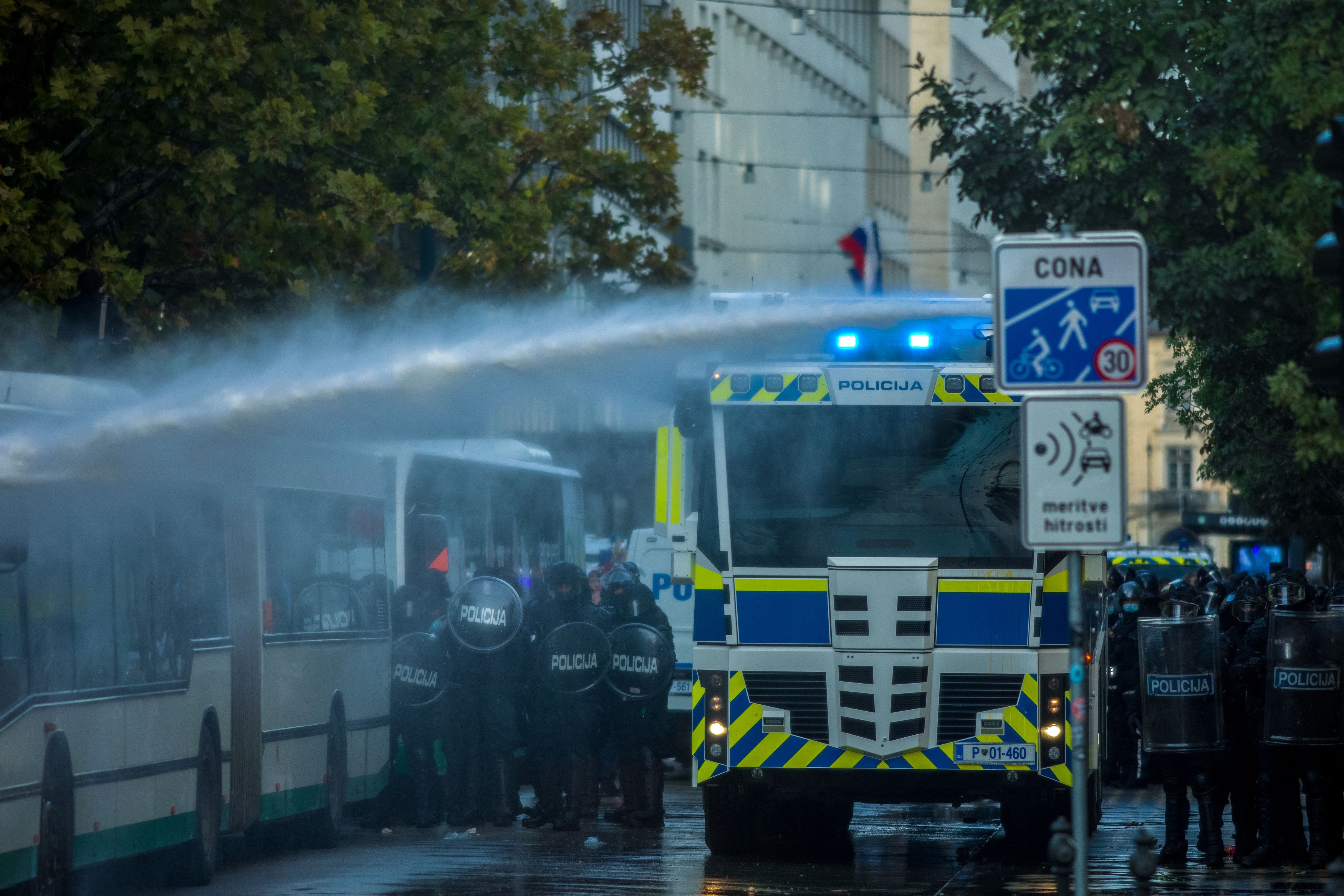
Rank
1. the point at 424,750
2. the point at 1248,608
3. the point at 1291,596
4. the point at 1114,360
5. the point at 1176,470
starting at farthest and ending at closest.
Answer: the point at 1176,470, the point at 424,750, the point at 1248,608, the point at 1291,596, the point at 1114,360

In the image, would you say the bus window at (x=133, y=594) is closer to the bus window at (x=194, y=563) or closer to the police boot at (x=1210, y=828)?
the bus window at (x=194, y=563)

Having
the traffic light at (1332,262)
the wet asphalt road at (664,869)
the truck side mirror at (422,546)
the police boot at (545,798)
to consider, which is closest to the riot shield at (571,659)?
the police boot at (545,798)

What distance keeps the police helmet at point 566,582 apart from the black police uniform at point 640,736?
509 millimetres

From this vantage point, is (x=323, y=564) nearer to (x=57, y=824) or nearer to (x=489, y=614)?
(x=489, y=614)

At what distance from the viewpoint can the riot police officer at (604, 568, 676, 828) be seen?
1662cm

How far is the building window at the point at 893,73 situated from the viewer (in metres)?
91.1

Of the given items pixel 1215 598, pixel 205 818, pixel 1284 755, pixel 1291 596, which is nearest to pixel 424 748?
pixel 205 818

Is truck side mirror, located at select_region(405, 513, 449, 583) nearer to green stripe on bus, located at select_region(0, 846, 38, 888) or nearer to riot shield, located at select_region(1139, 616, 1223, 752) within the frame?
riot shield, located at select_region(1139, 616, 1223, 752)

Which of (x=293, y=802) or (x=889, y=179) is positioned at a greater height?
(x=889, y=179)

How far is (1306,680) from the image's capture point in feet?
44.9

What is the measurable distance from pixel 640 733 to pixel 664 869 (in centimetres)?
245

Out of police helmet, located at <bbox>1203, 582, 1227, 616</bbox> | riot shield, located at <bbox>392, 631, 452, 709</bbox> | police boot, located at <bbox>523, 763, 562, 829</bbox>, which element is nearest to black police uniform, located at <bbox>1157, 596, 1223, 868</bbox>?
police helmet, located at <bbox>1203, 582, 1227, 616</bbox>

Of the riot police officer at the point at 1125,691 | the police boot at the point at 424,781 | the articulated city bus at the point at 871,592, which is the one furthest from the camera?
the riot police officer at the point at 1125,691

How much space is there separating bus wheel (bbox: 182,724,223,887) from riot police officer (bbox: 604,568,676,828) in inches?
133
